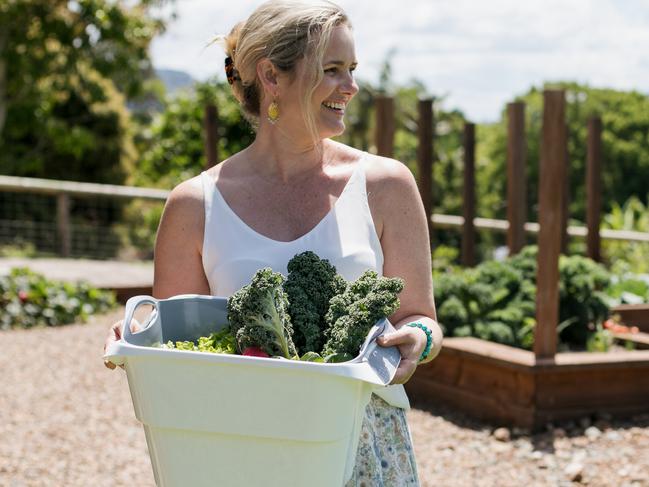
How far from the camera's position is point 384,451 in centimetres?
195

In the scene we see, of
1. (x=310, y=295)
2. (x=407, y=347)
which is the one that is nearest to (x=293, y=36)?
(x=310, y=295)

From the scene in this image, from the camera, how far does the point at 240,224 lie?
6.63ft

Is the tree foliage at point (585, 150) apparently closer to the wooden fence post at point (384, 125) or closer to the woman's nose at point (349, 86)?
the wooden fence post at point (384, 125)

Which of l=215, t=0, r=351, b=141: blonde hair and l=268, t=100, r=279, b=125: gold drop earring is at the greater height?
l=215, t=0, r=351, b=141: blonde hair

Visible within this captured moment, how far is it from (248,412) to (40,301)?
254 inches

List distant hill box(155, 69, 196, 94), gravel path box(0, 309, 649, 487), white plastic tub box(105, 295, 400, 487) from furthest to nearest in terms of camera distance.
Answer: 1. distant hill box(155, 69, 196, 94)
2. gravel path box(0, 309, 649, 487)
3. white plastic tub box(105, 295, 400, 487)

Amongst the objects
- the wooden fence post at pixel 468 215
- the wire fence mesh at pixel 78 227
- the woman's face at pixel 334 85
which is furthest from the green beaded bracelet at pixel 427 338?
the wire fence mesh at pixel 78 227

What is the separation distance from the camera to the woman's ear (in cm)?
205

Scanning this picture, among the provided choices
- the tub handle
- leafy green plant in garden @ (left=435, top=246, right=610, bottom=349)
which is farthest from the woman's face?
leafy green plant in garden @ (left=435, top=246, right=610, bottom=349)

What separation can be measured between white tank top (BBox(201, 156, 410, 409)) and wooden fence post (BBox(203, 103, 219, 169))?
4.04m

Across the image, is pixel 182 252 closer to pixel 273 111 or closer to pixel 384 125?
pixel 273 111

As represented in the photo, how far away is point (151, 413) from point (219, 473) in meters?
0.14

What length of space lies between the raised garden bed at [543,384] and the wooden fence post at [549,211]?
4.7 inches

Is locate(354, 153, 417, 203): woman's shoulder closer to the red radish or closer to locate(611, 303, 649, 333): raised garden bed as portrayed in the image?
the red radish
